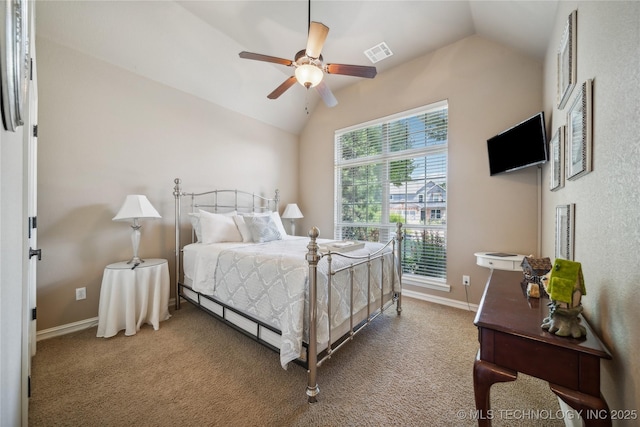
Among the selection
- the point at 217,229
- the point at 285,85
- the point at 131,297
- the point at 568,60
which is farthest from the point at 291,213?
the point at 568,60

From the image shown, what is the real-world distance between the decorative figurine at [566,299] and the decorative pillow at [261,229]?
2712 millimetres

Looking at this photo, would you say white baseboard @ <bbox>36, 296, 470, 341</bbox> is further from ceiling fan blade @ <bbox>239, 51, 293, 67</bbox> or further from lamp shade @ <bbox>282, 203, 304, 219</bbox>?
ceiling fan blade @ <bbox>239, 51, 293, 67</bbox>

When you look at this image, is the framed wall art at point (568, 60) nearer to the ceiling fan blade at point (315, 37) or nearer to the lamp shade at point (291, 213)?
the ceiling fan blade at point (315, 37)

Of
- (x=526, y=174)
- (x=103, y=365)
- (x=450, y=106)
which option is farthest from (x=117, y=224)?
(x=526, y=174)

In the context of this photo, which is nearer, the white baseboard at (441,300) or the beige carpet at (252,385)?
the beige carpet at (252,385)

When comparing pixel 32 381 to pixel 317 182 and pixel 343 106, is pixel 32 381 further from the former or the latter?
pixel 343 106

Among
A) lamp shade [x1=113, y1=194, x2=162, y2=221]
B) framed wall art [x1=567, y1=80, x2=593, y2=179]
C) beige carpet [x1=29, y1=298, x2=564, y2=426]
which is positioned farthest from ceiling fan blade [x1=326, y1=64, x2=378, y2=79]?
beige carpet [x1=29, y1=298, x2=564, y2=426]

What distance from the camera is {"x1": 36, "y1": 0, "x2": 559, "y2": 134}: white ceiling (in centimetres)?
236

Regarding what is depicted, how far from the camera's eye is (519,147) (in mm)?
2500

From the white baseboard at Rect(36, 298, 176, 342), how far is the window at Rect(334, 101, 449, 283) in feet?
11.2

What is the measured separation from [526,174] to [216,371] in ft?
11.8

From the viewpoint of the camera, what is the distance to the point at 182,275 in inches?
129

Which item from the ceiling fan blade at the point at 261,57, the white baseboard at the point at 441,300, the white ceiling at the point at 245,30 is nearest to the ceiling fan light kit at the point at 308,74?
the ceiling fan blade at the point at 261,57

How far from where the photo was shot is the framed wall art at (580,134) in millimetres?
1172
